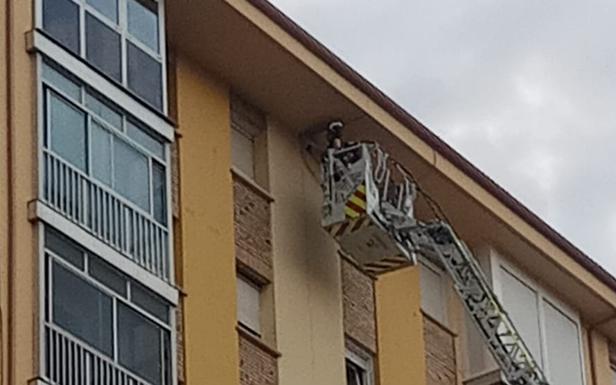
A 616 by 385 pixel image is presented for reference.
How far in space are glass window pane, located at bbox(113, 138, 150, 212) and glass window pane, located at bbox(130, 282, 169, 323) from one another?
1035 millimetres

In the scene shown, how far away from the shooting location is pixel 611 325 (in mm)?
36438

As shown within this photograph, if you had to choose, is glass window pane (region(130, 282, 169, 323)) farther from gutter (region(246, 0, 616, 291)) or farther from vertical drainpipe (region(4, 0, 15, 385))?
gutter (region(246, 0, 616, 291))

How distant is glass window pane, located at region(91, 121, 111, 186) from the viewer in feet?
84.2

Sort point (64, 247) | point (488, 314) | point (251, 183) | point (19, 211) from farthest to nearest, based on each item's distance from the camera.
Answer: point (488, 314) → point (251, 183) → point (64, 247) → point (19, 211)

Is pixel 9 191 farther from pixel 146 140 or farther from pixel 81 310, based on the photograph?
pixel 146 140

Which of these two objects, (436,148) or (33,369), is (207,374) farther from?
(436,148)

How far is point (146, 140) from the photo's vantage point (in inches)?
1054

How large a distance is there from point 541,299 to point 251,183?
6.96m

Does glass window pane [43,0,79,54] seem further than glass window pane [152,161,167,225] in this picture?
No

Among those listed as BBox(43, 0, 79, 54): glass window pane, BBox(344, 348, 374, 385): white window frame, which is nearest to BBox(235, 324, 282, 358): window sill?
BBox(344, 348, 374, 385): white window frame

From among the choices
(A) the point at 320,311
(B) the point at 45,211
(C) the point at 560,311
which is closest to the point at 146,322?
(B) the point at 45,211

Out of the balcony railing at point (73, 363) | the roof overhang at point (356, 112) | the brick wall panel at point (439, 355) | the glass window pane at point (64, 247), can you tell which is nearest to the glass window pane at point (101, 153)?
the glass window pane at point (64, 247)

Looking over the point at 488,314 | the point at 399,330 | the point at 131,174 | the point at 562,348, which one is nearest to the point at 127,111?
the point at 131,174

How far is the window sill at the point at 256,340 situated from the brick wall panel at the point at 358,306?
2031mm
